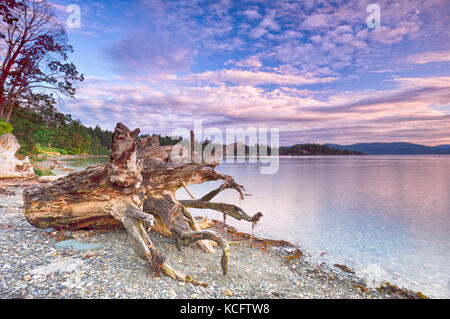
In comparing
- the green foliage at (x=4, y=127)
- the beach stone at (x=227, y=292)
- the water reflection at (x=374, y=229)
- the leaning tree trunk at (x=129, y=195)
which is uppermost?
the green foliage at (x=4, y=127)

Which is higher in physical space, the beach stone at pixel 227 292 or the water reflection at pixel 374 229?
the beach stone at pixel 227 292

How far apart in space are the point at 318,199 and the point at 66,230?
16.5m

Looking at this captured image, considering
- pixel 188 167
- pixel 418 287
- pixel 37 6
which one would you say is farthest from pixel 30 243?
pixel 37 6

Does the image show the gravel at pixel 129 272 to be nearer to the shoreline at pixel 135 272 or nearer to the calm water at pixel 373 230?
the shoreline at pixel 135 272

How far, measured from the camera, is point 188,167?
5574 millimetres

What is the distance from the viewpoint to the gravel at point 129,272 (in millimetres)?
3529

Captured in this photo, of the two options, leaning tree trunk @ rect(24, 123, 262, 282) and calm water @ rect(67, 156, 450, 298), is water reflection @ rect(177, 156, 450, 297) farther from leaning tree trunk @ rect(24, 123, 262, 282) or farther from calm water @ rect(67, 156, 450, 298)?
leaning tree trunk @ rect(24, 123, 262, 282)

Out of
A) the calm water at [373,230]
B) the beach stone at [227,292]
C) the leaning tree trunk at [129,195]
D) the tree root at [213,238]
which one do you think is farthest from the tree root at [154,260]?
the calm water at [373,230]

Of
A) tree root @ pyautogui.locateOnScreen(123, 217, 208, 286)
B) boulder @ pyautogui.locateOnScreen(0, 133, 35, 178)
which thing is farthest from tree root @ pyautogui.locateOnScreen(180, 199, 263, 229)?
boulder @ pyautogui.locateOnScreen(0, 133, 35, 178)

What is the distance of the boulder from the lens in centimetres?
1346

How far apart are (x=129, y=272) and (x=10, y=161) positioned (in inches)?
618

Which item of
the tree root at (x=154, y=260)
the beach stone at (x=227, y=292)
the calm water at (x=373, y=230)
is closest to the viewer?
the beach stone at (x=227, y=292)
